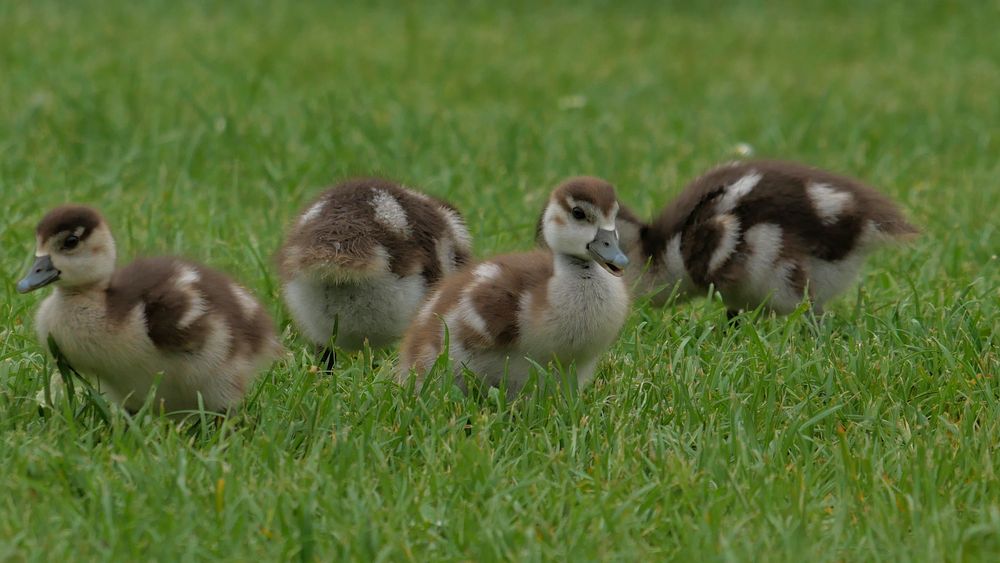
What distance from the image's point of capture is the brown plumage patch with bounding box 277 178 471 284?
4934mm

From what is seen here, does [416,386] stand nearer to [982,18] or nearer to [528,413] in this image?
[528,413]

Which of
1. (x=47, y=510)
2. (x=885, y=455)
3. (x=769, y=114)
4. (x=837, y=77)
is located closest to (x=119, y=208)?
(x=47, y=510)

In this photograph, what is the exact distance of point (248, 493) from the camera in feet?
12.2

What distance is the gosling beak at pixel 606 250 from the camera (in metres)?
4.52

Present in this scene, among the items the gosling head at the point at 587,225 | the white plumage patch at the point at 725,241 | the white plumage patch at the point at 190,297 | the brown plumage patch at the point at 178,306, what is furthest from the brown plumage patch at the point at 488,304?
the white plumage patch at the point at 725,241

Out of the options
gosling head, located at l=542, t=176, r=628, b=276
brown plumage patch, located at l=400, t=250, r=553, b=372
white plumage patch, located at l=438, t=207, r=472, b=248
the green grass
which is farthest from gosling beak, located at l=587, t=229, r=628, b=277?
white plumage patch, located at l=438, t=207, r=472, b=248

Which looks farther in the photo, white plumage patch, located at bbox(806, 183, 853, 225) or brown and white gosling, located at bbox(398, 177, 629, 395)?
white plumage patch, located at bbox(806, 183, 853, 225)

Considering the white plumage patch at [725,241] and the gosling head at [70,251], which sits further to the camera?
the white plumage patch at [725,241]

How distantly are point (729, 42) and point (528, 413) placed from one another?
9.34 meters

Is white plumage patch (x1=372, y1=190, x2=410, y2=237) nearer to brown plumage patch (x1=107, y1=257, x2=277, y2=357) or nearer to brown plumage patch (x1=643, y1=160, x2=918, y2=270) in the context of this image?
brown plumage patch (x1=107, y1=257, x2=277, y2=357)

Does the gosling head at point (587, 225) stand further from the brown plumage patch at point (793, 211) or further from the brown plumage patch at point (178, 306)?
the brown plumage patch at point (793, 211)

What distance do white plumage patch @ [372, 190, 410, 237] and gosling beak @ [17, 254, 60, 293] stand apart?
4.19 ft

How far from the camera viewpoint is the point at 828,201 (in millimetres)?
5738

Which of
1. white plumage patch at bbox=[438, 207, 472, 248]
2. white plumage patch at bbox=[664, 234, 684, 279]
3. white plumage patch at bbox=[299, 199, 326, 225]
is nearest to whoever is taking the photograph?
white plumage patch at bbox=[299, 199, 326, 225]
